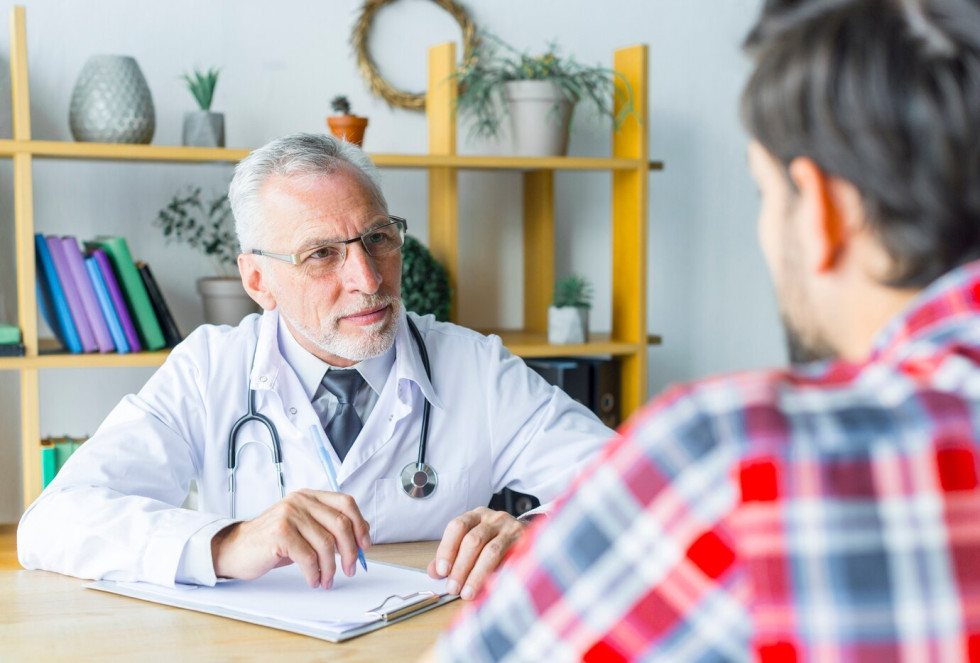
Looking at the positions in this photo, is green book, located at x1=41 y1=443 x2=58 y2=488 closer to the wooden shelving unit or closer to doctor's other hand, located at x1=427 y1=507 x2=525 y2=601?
the wooden shelving unit

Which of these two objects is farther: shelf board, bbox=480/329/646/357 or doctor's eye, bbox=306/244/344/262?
shelf board, bbox=480/329/646/357

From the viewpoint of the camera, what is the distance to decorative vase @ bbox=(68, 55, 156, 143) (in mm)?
2541

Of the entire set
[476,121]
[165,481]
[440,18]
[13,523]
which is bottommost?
[13,523]

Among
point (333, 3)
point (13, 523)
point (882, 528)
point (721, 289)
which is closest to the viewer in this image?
point (882, 528)

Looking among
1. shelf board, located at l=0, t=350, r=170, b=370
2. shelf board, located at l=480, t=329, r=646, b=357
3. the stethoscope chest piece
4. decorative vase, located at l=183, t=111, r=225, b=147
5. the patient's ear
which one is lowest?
the stethoscope chest piece

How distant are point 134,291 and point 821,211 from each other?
2211mm

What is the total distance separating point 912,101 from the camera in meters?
0.57

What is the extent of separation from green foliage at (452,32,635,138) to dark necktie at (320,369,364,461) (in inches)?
43.8

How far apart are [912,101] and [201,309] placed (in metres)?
2.54

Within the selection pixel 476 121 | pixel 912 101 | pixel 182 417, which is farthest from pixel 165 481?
pixel 476 121

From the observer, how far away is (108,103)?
2.54m

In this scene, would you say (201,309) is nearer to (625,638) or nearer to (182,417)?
(182,417)

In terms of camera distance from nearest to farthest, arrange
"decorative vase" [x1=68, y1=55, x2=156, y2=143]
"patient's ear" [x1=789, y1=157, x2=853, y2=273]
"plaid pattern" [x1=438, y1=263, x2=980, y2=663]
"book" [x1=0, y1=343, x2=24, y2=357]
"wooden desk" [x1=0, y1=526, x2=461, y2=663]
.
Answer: "plaid pattern" [x1=438, y1=263, x2=980, y2=663] < "patient's ear" [x1=789, y1=157, x2=853, y2=273] < "wooden desk" [x1=0, y1=526, x2=461, y2=663] < "book" [x1=0, y1=343, x2=24, y2=357] < "decorative vase" [x1=68, y1=55, x2=156, y2=143]

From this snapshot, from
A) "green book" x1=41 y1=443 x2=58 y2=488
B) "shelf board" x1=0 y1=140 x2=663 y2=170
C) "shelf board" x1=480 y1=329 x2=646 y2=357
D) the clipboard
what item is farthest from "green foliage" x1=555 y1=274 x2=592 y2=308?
the clipboard
